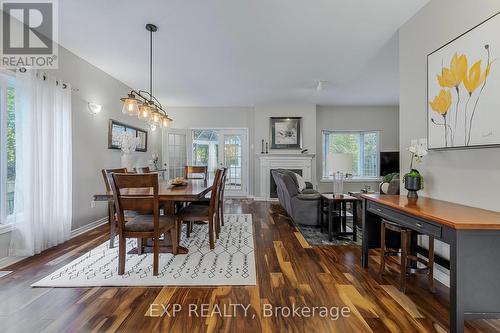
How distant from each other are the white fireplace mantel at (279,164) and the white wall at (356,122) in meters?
0.62

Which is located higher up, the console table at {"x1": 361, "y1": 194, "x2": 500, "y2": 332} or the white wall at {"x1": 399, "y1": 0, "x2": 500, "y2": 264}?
the white wall at {"x1": 399, "y1": 0, "x2": 500, "y2": 264}

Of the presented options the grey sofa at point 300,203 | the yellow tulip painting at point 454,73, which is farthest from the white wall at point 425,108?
the grey sofa at point 300,203

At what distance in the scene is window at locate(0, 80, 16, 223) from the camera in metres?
2.59

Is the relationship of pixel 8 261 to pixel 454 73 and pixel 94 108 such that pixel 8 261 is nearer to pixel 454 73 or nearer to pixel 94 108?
pixel 94 108

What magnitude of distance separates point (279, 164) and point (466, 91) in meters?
4.67

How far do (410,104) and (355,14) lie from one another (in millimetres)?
1142

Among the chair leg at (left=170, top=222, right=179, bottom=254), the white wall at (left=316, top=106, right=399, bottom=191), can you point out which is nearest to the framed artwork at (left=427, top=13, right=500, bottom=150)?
the chair leg at (left=170, top=222, right=179, bottom=254)

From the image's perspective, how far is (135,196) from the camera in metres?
2.18

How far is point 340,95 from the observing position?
18.5 feet

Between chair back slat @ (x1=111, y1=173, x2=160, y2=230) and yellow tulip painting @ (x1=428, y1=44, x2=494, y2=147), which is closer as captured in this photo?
yellow tulip painting @ (x1=428, y1=44, x2=494, y2=147)

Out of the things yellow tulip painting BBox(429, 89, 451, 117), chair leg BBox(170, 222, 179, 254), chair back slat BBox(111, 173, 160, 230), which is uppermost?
yellow tulip painting BBox(429, 89, 451, 117)

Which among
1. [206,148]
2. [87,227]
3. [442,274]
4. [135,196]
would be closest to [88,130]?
[87,227]

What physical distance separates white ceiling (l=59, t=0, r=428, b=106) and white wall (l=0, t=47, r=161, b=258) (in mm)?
220

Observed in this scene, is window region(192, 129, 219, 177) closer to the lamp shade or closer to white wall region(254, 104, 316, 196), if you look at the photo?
white wall region(254, 104, 316, 196)
